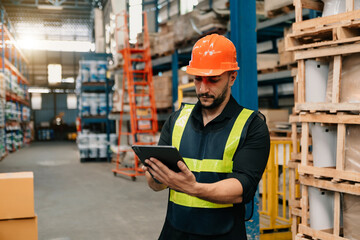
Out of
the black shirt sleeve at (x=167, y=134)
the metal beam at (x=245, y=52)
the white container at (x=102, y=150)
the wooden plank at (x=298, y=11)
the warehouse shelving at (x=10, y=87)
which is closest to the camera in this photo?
the black shirt sleeve at (x=167, y=134)

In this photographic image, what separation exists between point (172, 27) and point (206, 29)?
177 cm

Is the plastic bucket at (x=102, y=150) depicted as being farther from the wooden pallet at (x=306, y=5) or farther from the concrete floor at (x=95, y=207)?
the wooden pallet at (x=306, y=5)

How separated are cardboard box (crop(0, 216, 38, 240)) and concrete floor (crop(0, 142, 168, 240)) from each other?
1.17m

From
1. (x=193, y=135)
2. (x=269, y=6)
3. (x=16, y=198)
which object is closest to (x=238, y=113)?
(x=193, y=135)

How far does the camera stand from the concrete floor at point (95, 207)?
472 centimetres

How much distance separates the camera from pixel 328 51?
3.00 m

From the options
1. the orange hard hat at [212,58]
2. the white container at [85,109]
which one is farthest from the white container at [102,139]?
the orange hard hat at [212,58]

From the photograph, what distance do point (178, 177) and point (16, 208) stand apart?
245 centimetres

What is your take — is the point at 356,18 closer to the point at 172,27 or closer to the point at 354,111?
the point at 354,111

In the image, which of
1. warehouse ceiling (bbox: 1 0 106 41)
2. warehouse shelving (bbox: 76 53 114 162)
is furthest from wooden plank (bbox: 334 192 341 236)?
warehouse ceiling (bbox: 1 0 106 41)

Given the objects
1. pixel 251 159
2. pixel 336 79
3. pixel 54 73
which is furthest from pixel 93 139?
pixel 54 73

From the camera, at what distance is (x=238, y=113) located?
69.8 inches

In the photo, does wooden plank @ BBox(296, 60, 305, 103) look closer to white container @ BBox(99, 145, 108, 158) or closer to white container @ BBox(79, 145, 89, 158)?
white container @ BBox(99, 145, 108, 158)

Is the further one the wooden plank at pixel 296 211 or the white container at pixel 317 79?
the wooden plank at pixel 296 211
